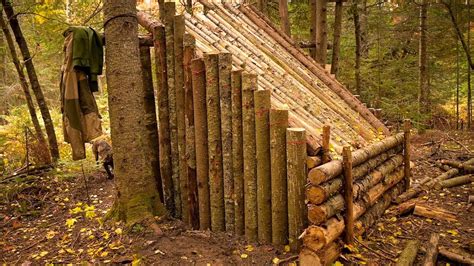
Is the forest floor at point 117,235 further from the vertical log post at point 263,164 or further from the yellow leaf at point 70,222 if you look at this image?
the vertical log post at point 263,164

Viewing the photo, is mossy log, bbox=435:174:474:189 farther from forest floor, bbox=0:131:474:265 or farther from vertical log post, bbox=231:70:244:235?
vertical log post, bbox=231:70:244:235

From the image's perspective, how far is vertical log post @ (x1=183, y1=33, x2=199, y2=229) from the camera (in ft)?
16.5

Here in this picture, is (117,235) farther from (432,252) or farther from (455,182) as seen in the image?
(455,182)

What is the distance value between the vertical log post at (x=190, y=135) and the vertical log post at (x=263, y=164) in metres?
1.09

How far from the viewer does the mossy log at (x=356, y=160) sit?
4.03 m

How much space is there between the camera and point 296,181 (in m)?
4.25

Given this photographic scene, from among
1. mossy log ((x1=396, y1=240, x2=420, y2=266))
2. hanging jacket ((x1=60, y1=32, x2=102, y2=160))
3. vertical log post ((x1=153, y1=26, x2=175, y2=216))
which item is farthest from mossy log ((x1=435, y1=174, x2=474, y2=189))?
hanging jacket ((x1=60, y1=32, x2=102, y2=160))

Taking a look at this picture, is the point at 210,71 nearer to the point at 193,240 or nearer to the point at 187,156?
the point at 187,156

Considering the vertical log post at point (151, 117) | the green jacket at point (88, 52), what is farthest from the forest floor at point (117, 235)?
the green jacket at point (88, 52)

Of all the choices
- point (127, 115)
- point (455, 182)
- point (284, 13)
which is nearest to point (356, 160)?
point (127, 115)

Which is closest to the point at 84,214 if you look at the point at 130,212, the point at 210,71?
the point at 130,212

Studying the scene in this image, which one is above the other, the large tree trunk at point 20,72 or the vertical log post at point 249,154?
the large tree trunk at point 20,72

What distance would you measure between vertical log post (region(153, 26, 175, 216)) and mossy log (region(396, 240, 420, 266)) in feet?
10.5

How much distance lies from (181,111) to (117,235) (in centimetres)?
187
